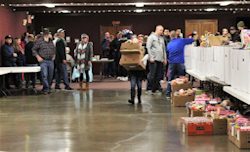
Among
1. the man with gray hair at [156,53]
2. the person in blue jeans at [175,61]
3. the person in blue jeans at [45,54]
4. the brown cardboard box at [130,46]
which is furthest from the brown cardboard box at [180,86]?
the person in blue jeans at [45,54]

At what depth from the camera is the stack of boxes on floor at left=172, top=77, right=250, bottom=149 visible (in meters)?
5.80

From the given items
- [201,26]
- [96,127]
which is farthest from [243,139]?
[201,26]

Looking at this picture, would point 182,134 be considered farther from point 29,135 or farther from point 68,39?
point 68,39

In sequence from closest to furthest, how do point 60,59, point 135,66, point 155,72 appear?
1. point 135,66
2. point 155,72
3. point 60,59

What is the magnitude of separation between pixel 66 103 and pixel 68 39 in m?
11.4

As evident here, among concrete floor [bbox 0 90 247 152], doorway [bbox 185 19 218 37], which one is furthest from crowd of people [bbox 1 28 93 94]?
doorway [bbox 185 19 218 37]

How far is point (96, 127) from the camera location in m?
7.40

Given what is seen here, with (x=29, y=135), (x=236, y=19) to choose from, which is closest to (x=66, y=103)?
(x=29, y=135)

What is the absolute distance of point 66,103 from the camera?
10547 millimetres

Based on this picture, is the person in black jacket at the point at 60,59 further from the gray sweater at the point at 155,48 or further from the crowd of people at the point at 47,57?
the gray sweater at the point at 155,48

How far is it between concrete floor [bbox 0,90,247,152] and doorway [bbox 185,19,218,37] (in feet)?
35.5

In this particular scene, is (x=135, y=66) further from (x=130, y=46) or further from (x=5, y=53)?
(x=5, y=53)

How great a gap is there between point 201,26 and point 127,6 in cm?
432

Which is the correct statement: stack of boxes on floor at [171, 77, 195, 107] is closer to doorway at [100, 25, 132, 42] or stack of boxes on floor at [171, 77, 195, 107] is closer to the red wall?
the red wall
